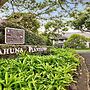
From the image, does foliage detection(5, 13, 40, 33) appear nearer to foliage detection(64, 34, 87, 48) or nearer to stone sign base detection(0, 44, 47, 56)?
stone sign base detection(0, 44, 47, 56)

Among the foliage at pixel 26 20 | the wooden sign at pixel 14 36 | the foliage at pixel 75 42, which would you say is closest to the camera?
the wooden sign at pixel 14 36

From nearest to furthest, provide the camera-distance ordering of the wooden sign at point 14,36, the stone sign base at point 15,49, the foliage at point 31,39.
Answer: the stone sign base at point 15,49, the wooden sign at point 14,36, the foliage at point 31,39

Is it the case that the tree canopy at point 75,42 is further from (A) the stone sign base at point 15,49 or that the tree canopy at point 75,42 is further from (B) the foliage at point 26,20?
(A) the stone sign base at point 15,49

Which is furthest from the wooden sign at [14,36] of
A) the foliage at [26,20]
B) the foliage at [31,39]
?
the foliage at [26,20]

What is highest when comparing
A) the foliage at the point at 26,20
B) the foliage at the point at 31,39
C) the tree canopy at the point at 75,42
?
the foliage at the point at 26,20

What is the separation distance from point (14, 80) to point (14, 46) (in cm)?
512

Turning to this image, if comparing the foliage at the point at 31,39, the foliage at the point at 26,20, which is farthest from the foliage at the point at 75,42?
the foliage at the point at 31,39

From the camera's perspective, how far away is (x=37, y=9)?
13.2m

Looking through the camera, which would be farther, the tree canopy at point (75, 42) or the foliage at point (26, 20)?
the tree canopy at point (75, 42)

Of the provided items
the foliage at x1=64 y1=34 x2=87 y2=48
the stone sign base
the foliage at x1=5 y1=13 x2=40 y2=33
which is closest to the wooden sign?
the stone sign base

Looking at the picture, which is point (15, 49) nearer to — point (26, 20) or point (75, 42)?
point (26, 20)

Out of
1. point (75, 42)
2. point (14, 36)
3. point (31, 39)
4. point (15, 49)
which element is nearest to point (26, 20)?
point (31, 39)

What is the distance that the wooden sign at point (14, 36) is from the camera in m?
8.35

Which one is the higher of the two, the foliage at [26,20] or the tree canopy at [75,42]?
the foliage at [26,20]
